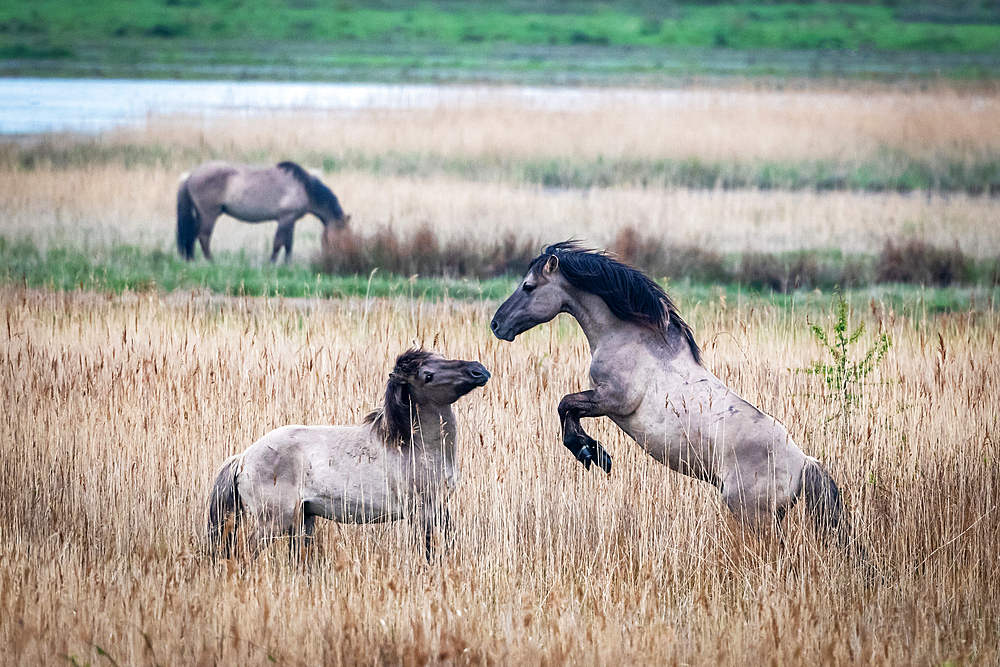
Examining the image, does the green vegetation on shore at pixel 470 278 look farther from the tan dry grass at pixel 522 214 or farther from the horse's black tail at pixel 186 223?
A: the tan dry grass at pixel 522 214

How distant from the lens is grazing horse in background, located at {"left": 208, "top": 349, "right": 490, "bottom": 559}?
4695mm

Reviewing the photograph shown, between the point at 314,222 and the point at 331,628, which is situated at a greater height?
the point at 314,222

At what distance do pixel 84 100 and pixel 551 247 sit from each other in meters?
33.2

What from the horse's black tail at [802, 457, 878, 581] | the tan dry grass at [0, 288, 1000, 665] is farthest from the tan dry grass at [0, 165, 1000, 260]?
the horse's black tail at [802, 457, 878, 581]

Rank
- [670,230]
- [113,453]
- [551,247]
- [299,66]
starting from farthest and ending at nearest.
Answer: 1. [299,66]
2. [670,230]
3. [113,453]
4. [551,247]

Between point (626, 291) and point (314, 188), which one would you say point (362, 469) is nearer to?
point (626, 291)

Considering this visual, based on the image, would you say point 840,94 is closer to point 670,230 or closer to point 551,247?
point 670,230

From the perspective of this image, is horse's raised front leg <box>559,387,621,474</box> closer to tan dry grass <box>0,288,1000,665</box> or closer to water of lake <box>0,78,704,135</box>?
tan dry grass <box>0,288,1000,665</box>

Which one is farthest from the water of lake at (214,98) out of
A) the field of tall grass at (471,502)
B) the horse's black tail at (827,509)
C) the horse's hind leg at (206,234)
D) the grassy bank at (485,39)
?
the horse's black tail at (827,509)

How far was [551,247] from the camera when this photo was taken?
17.7ft

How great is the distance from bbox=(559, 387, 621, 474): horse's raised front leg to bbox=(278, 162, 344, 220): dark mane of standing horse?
10747mm

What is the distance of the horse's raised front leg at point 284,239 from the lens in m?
14.6

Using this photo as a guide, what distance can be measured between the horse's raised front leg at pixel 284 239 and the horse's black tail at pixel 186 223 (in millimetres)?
1256

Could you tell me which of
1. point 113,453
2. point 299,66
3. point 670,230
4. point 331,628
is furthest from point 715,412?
point 299,66
